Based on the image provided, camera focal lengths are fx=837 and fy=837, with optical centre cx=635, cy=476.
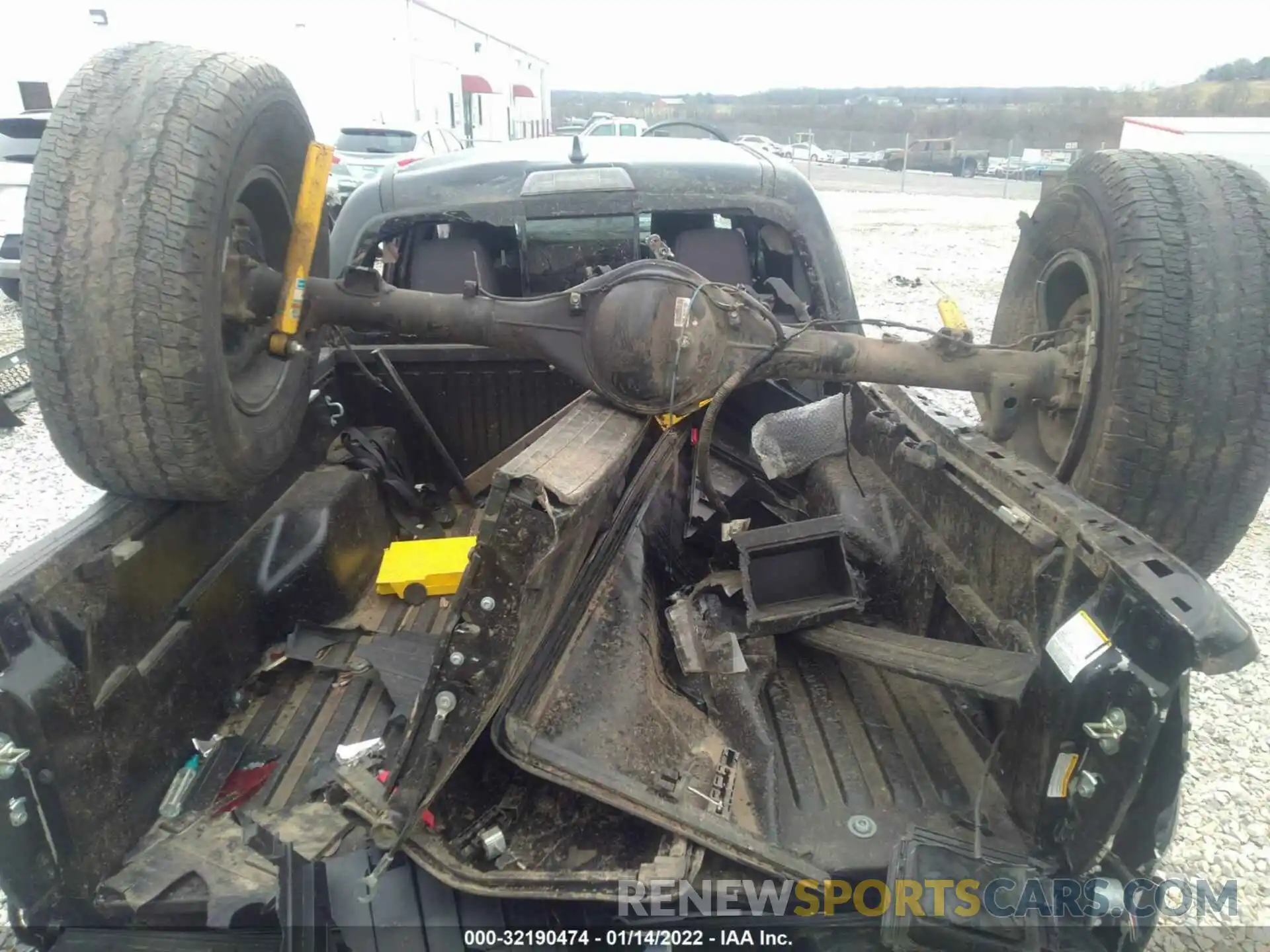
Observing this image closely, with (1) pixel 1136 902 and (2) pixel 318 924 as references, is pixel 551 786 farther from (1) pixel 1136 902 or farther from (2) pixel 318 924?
(1) pixel 1136 902

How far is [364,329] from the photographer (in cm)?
256

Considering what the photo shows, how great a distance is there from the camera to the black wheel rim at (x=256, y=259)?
2.39 meters

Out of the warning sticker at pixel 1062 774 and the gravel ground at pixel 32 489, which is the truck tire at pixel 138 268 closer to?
the warning sticker at pixel 1062 774

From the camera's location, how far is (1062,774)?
165 centimetres

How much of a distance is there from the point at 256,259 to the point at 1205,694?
3791 millimetres

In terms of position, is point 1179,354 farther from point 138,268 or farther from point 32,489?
point 32,489

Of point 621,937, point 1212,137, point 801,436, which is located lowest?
point 621,937

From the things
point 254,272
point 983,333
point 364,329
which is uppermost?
point 254,272

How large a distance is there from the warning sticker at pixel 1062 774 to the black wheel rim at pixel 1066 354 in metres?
1.08

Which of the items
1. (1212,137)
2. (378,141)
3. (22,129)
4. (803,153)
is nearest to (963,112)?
(803,153)

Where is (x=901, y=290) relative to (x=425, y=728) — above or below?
below

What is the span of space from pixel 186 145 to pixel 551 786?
5.74ft

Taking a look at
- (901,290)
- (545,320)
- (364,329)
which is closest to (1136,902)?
(545,320)

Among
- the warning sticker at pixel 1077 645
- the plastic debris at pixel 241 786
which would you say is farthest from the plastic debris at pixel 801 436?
Answer: the plastic debris at pixel 241 786
